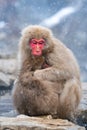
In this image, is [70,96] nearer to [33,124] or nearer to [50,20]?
[33,124]

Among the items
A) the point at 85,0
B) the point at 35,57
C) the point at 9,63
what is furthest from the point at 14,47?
the point at 35,57

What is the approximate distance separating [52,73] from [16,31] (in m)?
5.56

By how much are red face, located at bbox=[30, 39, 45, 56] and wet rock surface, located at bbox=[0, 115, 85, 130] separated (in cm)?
63

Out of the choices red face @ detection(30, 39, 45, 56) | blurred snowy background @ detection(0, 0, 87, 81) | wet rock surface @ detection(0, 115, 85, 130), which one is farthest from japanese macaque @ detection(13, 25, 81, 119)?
blurred snowy background @ detection(0, 0, 87, 81)

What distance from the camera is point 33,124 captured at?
4270 millimetres

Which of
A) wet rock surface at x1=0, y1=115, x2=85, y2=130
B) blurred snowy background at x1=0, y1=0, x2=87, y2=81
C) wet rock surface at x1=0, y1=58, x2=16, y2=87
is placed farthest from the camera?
blurred snowy background at x1=0, y1=0, x2=87, y2=81

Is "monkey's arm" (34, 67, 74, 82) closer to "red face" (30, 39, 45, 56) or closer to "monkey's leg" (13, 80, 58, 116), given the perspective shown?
"monkey's leg" (13, 80, 58, 116)

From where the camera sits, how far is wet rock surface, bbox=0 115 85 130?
4.23 m

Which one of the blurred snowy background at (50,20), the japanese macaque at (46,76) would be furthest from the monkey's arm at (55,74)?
the blurred snowy background at (50,20)

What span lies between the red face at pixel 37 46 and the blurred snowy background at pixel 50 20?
5221mm

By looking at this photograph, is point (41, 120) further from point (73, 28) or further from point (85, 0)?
point (85, 0)

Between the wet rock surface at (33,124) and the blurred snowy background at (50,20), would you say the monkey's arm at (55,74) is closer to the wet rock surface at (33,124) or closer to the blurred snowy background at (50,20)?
the wet rock surface at (33,124)

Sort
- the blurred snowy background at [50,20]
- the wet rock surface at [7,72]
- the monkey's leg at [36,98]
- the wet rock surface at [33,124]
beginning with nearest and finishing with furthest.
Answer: the wet rock surface at [33,124], the monkey's leg at [36,98], the wet rock surface at [7,72], the blurred snowy background at [50,20]

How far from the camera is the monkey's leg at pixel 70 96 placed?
4.78m
